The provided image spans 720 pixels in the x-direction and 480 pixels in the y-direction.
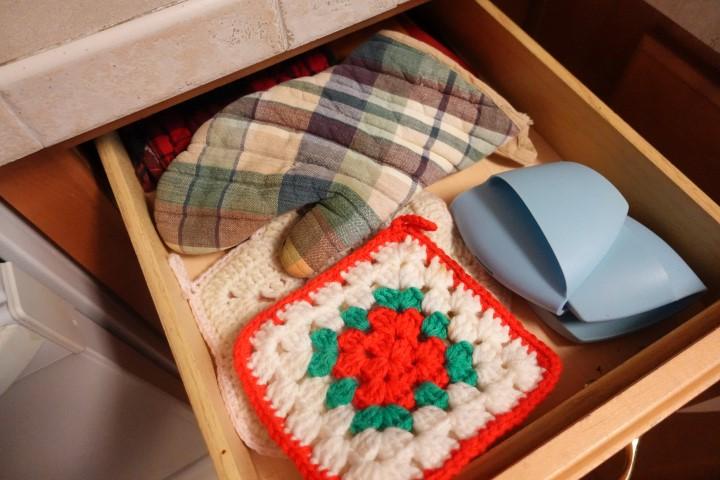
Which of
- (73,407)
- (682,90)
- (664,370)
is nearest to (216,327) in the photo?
(73,407)

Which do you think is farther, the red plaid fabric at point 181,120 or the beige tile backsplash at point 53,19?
the red plaid fabric at point 181,120

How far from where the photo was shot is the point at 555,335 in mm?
496

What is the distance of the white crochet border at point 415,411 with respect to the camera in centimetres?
38

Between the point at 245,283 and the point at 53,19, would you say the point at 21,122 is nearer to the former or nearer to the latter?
the point at 53,19

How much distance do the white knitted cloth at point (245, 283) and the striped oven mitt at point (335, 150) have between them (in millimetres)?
20

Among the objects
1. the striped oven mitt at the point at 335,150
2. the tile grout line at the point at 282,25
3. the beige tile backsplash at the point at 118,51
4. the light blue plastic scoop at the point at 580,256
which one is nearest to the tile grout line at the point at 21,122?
the beige tile backsplash at the point at 118,51

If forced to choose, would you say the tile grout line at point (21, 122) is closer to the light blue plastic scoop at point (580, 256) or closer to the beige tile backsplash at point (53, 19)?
the beige tile backsplash at point (53, 19)

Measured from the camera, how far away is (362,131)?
21.7 inches

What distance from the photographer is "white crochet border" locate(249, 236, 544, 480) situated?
0.38 metres

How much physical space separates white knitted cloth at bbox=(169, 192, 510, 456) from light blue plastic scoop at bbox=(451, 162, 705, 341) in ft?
0.12

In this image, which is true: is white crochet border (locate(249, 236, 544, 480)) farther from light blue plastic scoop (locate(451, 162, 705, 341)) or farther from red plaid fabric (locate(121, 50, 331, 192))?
red plaid fabric (locate(121, 50, 331, 192))

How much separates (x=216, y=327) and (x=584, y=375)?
1.21 feet

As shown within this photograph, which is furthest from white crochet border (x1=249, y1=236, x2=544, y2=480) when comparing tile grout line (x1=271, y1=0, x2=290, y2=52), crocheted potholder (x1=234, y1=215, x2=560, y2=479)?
tile grout line (x1=271, y1=0, x2=290, y2=52)

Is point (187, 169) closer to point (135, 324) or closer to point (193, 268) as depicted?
point (193, 268)
